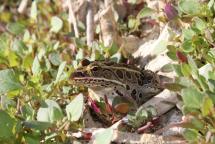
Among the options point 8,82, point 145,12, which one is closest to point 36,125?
point 8,82

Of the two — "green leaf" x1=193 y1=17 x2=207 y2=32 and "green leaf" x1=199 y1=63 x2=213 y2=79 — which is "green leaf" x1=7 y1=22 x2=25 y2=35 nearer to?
"green leaf" x1=193 y1=17 x2=207 y2=32

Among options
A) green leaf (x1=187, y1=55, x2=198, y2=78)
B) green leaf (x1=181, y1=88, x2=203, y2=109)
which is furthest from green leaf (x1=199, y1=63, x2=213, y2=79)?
green leaf (x1=181, y1=88, x2=203, y2=109)

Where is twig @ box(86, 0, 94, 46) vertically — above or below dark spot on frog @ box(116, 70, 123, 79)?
above

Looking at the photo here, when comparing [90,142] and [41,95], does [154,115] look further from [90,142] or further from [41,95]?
[41,95]

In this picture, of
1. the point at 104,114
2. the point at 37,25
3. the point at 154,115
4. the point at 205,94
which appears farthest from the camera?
the point at 37,25

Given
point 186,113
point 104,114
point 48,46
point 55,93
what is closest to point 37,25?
point 48,46

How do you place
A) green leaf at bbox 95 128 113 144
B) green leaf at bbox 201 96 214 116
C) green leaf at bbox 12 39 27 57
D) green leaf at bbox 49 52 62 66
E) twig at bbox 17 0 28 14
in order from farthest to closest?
twig at bbox 17 0 28 14 < green leaf at bbox 12 39 27 57 < green leaf at bbox 49 52 62 66 < green leaf at bbox 95 128 113 144 < green leaf at bbox 201 96 214 116

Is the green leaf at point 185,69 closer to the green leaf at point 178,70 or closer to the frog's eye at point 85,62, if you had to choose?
the green leaf at point 178,70
